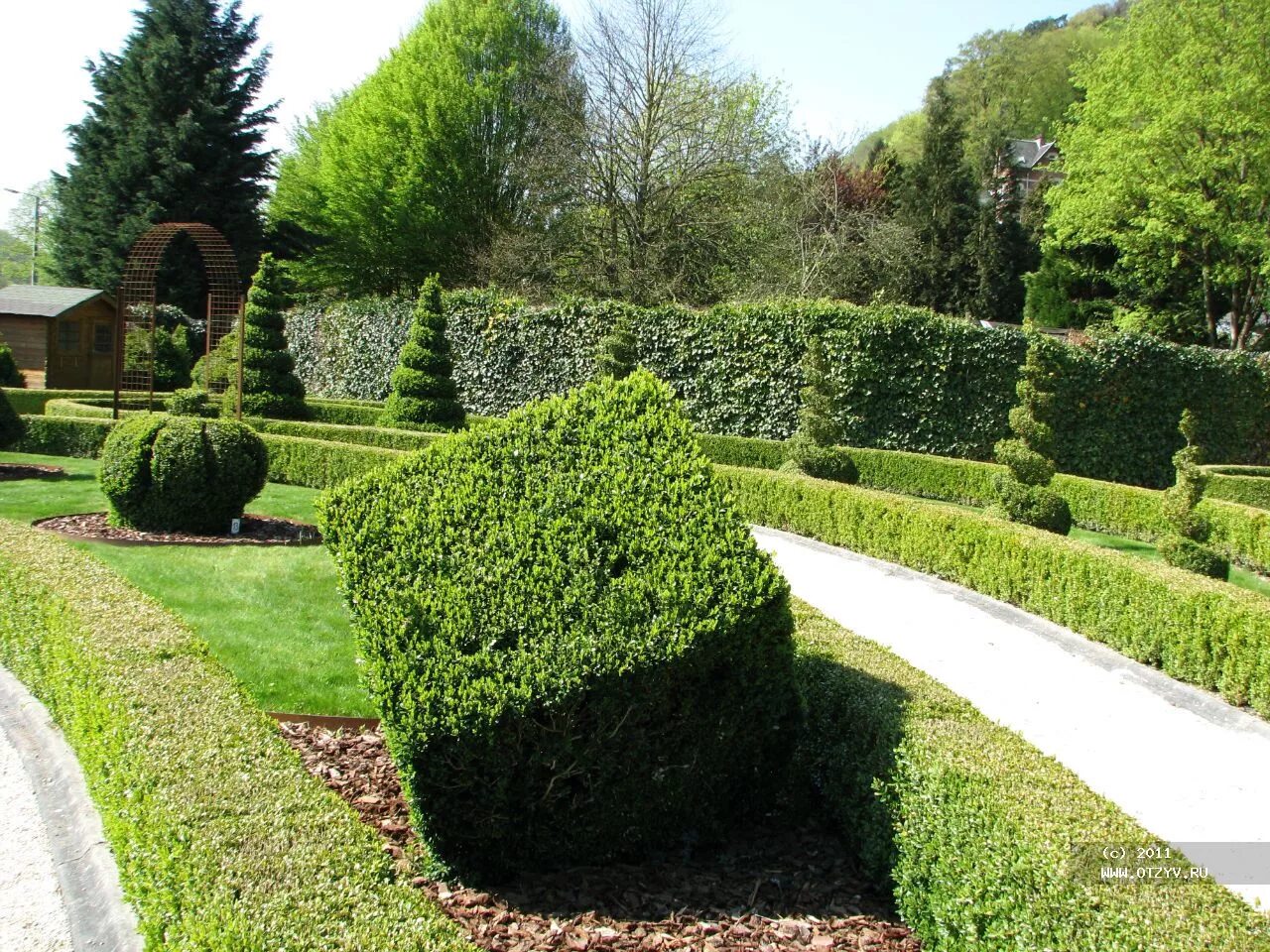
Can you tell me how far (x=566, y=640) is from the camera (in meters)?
3.76

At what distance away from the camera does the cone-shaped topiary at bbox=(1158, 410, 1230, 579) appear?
30.6ft

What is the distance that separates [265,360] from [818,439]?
13.8 meters

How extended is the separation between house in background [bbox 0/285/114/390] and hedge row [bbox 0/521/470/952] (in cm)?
3278

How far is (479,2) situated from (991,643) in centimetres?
3698

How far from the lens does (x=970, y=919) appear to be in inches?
131

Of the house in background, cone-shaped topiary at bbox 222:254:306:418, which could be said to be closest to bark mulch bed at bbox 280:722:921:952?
cone-shaped topiary at bbox 222:254:306:418

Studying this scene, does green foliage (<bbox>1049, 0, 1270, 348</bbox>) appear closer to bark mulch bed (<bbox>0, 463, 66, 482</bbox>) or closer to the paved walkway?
the paved walkway

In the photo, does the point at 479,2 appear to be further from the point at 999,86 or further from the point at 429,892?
the point at 429,892

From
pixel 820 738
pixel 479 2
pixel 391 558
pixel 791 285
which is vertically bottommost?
pixel 820 738

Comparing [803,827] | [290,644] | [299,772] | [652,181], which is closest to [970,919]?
[803,827]

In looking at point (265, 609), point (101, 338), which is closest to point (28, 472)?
point (265, 609)

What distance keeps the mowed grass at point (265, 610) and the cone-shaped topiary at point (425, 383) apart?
9174 mm

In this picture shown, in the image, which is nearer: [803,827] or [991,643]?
[803,827]

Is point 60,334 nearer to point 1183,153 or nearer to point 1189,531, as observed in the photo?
point 1189,531
